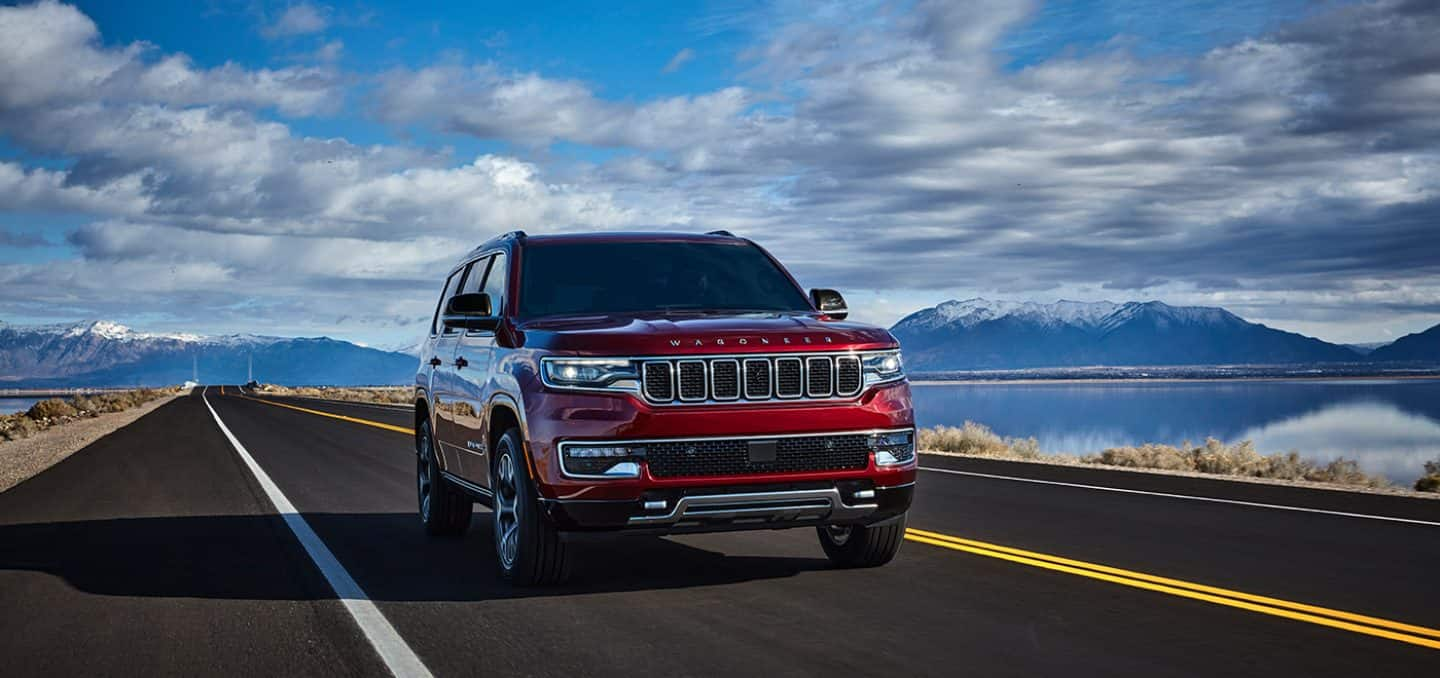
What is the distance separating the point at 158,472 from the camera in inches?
712

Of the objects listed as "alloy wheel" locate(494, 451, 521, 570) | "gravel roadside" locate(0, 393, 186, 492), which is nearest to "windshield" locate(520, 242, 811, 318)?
"alloy wheel" locate(494, 451, 521, 570)

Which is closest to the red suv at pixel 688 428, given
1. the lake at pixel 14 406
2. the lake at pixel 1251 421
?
the lake at pixel 1251 421

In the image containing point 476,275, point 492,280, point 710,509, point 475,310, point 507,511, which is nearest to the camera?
point 710,509

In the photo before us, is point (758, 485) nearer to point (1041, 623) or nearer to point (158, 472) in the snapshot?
point (1041, 623)

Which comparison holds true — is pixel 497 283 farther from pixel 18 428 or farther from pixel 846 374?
pixel 18 428

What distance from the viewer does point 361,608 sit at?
710cm

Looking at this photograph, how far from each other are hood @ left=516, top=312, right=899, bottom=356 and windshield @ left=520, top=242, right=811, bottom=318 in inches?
26.7

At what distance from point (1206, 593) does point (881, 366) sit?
2156 mm

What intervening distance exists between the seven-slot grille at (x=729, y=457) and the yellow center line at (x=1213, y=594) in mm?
1939

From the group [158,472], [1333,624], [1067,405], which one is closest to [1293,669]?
[1333,624]

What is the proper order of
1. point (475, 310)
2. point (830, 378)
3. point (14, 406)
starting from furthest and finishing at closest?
point (14, 406) < point (475, 310) < point (830, 378)

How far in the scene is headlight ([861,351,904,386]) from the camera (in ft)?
24.2

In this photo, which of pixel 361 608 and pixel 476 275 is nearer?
pixel 361 608

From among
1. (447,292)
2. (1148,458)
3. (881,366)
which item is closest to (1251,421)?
(1148,458)
